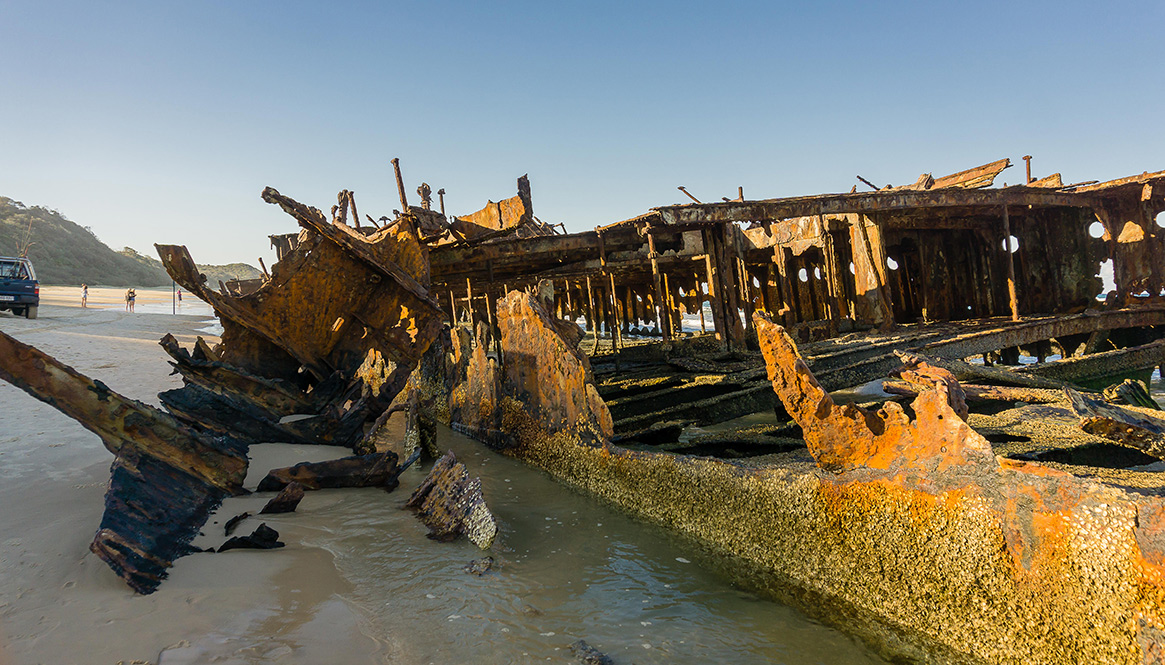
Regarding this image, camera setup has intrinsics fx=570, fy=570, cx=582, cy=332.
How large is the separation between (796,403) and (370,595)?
2785 mm

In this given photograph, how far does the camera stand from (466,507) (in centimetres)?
450

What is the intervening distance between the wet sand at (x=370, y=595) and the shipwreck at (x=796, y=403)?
0.22 metres

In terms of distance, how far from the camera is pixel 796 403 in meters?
3.23

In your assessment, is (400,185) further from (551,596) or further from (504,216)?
(551,596)

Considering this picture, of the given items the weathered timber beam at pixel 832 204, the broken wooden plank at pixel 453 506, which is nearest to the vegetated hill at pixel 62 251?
the weathered timber beam at pixel 832 204

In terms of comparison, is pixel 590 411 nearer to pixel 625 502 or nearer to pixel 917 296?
pixel 625 502

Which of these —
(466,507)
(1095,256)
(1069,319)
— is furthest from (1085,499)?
(1095,256)

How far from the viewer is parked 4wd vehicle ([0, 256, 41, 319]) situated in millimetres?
18188

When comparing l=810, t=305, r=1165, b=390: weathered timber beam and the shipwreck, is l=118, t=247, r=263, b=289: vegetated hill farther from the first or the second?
l=810, t=305, r=1165, b=390: weathered timber beam

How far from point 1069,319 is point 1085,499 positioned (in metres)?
8.80

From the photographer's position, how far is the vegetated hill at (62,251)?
54.5 meters

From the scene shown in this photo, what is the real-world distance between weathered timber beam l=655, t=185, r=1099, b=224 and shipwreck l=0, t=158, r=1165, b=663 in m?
0.04

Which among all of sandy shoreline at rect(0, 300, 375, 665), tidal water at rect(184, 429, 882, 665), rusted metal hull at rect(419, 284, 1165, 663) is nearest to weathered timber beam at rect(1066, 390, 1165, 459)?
rusted metal hull at rect(419, 284, 1165, 663)

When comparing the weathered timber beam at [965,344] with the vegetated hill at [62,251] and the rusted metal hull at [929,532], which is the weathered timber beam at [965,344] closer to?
the rusted metal hull at [929,532]
